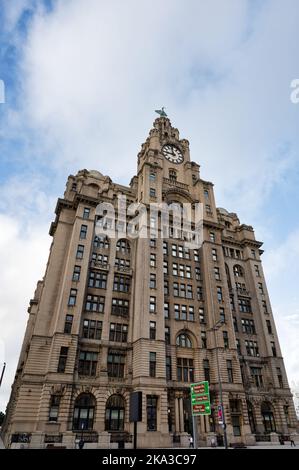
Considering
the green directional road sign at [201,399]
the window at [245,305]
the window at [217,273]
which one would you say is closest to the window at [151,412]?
the green directional road sign at [201,399]

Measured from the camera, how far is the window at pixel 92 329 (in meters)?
43.6

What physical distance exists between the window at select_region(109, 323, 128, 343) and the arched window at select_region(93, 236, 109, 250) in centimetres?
1426

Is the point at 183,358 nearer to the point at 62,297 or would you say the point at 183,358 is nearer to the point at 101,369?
the point at 101,369

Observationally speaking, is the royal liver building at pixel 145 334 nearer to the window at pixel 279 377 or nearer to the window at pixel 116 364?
the window at pixel 116 364

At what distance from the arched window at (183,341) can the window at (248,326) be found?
44.0 ft

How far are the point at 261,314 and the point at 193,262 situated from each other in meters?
17.3

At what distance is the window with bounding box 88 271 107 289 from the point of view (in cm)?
4825

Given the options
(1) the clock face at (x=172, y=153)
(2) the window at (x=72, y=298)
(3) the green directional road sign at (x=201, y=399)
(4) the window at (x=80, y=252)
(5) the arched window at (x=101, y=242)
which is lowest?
(3) the green directional road sign at (x=201, y=399)

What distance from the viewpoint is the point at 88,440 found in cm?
3462

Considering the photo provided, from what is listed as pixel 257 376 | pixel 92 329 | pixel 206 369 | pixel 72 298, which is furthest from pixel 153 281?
pixel 257 376

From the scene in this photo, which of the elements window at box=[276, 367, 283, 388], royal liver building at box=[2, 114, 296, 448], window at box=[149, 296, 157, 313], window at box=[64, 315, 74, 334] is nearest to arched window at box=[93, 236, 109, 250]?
royal liver building at box=[2, 114, 296, 448]

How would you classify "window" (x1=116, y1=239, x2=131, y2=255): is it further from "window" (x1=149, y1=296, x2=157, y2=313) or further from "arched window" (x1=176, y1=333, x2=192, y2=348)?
"arched window" (x1=176, y1=333, x2=192, y2=348)
